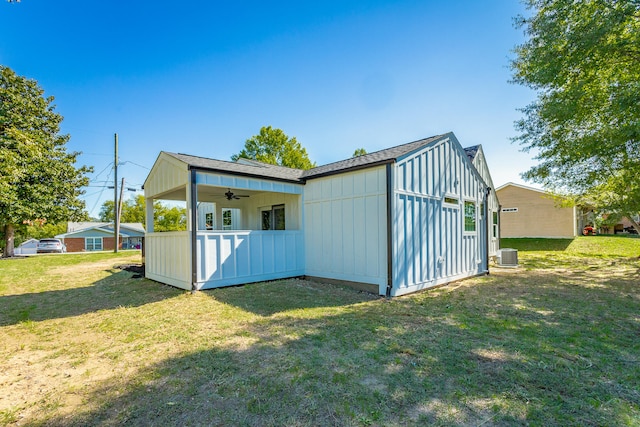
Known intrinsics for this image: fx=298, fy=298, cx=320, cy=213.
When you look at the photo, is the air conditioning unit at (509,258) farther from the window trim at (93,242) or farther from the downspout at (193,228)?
the window trim at (93,242)

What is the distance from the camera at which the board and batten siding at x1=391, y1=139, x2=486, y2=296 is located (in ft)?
22.8

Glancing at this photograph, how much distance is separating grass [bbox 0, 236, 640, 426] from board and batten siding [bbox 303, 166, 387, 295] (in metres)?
0.91

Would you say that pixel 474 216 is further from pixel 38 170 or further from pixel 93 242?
pixel 93 242

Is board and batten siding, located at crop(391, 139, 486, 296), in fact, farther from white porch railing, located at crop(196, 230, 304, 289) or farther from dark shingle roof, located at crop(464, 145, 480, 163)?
dark shingle roof, located at crop(464, 145, 480, 163)

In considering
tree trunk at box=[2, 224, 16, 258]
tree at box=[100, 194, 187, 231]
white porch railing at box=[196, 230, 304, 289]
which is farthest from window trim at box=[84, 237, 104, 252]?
white porch railing at box=[196, 230, 304, 289]

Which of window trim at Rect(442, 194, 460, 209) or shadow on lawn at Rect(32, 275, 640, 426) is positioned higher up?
window trim at Rect(442, 194, 460, 209)

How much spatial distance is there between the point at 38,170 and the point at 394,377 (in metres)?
24.4

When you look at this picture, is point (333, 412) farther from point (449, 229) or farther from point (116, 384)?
point (449, 229)

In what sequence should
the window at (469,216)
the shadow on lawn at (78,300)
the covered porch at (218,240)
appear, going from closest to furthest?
the shadow on lawn at (78,300) < the covered porch at (218,240) < the window at (469,216)

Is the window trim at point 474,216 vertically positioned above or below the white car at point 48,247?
above

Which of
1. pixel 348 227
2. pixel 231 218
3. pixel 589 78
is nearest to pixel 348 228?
pixel 348 227

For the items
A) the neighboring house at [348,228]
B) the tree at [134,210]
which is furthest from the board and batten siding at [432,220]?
the tree at [134,210]

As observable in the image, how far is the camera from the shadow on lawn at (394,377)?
2404 mm

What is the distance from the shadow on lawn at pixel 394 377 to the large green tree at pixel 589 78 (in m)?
6.46
